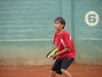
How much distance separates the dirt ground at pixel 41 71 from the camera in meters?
9.14

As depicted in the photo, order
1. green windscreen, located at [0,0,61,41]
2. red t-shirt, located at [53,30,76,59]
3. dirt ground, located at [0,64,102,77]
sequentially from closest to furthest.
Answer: red t-shirt, located at [53,30,76,59] < dirt ground, located at [0,64,102,77] < green windscreen, located at [0,0,61,41]

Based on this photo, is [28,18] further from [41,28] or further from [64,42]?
[64,42]

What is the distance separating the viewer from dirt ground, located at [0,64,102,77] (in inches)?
360

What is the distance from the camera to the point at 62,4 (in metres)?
10.9

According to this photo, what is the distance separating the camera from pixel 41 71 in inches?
389

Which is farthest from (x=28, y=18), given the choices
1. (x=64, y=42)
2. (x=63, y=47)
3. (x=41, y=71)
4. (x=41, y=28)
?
(x=64, y=42)

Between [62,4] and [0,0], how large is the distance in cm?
225

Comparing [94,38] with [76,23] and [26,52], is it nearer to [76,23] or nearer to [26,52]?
[76,23]

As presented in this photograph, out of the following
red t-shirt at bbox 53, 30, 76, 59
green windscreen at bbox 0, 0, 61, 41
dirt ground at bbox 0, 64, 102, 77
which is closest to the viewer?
red t-shirt at bbox 53, 30, 76, 59

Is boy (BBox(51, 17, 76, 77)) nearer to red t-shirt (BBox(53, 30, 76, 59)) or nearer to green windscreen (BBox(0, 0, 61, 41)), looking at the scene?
red t-shirt (BBox(53, 30, 76, 59))

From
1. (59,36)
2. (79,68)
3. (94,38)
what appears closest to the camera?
(59,36)

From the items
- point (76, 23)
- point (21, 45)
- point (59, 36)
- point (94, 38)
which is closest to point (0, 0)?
point (21, 45)

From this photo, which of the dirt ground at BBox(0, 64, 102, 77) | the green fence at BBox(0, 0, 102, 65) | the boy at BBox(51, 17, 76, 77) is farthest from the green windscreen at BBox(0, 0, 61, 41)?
the boy at BBox(51, 17, 76, 77)

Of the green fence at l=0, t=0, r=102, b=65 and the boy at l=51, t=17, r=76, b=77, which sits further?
the green fence at l=0, t=0, r=102, b=65
